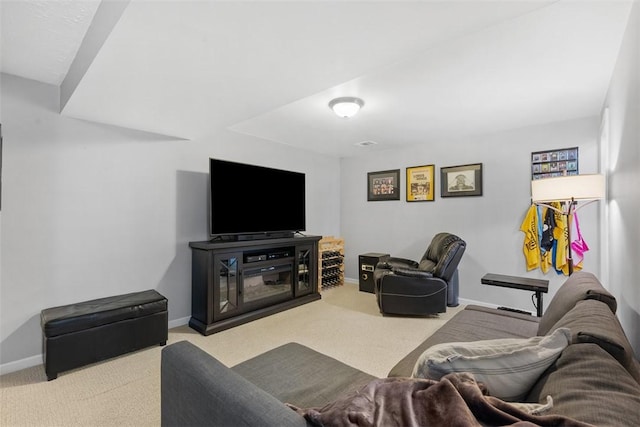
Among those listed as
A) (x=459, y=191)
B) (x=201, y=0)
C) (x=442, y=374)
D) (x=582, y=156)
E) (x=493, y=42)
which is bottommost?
(x=442, y=374)

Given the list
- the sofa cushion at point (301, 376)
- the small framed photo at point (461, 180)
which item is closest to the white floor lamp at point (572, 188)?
the small framed photo at point (461, 180)

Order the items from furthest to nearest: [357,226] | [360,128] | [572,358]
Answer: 1. [357,226]
2. [360,128]
3. [572,358]

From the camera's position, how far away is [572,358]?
0.94 m

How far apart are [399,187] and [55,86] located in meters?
4.34

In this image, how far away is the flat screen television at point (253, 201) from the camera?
3377mm

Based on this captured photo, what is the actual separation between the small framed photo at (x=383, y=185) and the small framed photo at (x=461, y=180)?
747 millimetres

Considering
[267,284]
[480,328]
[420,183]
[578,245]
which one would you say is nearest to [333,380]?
[480,328]

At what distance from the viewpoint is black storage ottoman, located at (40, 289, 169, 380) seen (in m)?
2.25

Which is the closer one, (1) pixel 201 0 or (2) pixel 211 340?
(1) pixel 201 0

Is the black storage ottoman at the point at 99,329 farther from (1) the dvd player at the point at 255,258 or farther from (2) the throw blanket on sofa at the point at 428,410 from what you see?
(2) the throw blanket on sofa at the point at 428,410

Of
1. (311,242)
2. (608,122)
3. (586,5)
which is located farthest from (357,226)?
(586,5)

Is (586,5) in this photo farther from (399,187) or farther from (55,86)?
(55,86)

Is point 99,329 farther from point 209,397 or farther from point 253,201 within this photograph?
point 209,397

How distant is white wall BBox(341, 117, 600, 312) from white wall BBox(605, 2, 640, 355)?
54.6 inches
